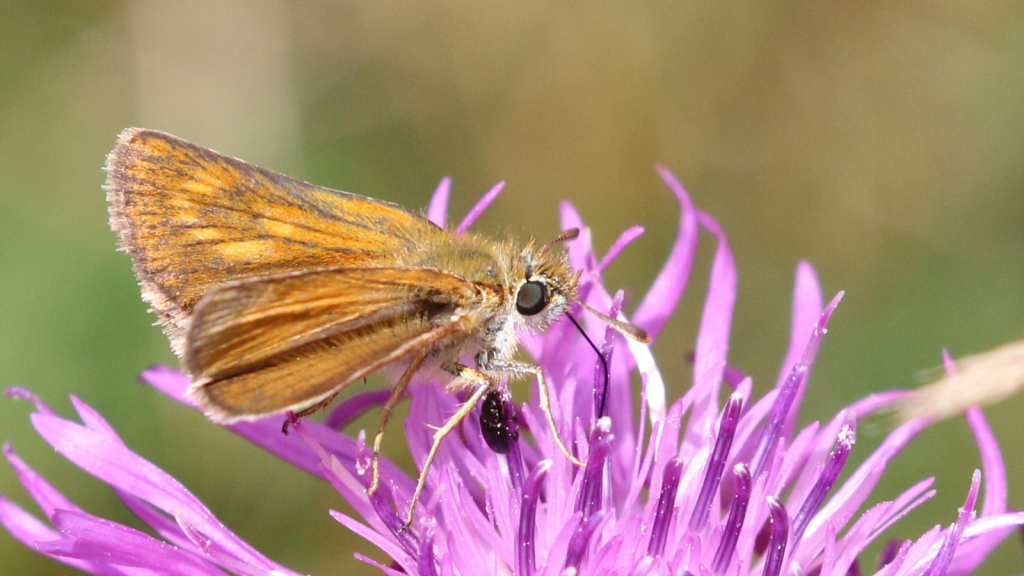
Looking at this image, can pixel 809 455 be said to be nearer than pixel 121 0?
Yes

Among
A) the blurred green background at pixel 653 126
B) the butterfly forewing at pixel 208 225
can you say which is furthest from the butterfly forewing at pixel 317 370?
the blurred green background at pixel 653 126

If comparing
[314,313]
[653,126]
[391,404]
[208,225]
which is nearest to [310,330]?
[314,313]

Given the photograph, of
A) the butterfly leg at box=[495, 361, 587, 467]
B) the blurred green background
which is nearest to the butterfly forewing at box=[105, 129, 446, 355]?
the butterfly leg at box=[495, 361, 587, 467]

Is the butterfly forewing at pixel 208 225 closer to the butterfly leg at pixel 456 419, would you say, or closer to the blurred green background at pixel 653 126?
the butterfly leg at pixel 456 419

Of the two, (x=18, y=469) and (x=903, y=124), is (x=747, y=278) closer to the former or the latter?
(x=903, y=124)

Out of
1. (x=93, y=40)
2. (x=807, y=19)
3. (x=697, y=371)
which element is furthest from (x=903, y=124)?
(x=93, y=40)

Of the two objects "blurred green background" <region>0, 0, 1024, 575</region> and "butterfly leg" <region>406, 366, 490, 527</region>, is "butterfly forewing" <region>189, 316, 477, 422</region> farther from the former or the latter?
"blurred green background" <region>0, 0, 1024, 575</region>

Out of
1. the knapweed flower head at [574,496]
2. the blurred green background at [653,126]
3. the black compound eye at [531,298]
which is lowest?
the knapweed flower head at [574,496]
